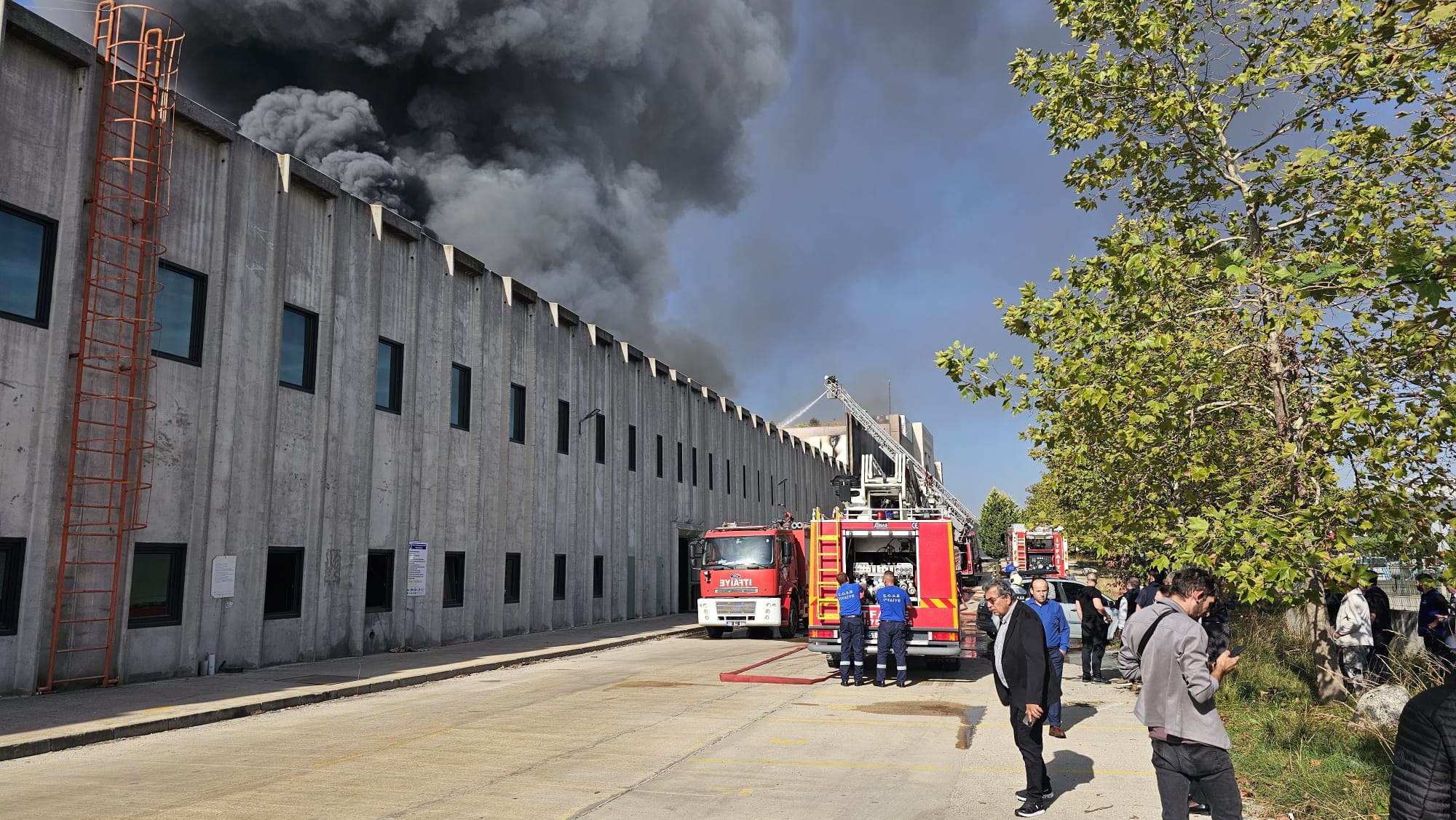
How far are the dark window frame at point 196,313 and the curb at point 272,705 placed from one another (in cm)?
557

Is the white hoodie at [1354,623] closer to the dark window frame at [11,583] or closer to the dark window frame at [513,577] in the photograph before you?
the dark window frame at [11,583]

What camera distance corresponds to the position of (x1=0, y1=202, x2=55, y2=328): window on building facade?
12.5 m

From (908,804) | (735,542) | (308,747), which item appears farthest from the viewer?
(735,542)

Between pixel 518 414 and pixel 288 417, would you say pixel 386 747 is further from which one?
pixel 518 414

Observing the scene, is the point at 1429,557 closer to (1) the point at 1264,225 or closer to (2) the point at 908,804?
(1) the point at 1264,225

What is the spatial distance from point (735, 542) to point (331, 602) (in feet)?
32.3

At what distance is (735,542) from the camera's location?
2428cm

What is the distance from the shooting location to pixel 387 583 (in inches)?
770

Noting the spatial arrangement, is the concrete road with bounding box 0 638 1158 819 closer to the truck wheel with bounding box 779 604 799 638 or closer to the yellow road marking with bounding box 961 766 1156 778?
the yellow road marking with bounding box 961 766 1156 778

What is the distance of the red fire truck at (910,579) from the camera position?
15797mm

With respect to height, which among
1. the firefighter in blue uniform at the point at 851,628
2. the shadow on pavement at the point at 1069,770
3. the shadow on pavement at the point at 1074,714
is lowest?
the shadow on pavement at the point at 1074,714

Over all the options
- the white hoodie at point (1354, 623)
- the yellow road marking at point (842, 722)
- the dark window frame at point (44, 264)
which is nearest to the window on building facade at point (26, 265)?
the dark window frame at point (44, 264)

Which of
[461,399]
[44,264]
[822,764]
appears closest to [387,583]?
[461,399]

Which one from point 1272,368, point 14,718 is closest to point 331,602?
point 14,718
